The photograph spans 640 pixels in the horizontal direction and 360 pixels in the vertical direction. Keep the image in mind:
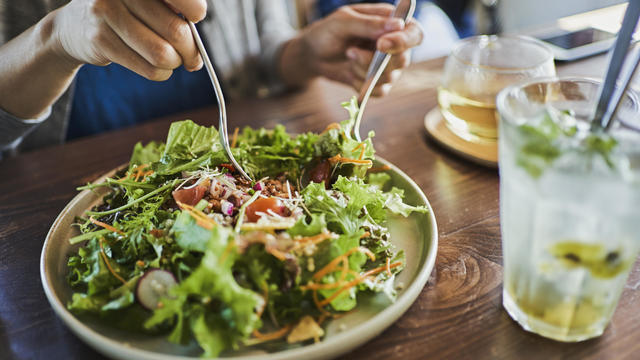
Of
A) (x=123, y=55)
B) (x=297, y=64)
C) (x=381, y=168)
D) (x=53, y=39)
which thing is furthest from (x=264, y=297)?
(x=297, y=64)

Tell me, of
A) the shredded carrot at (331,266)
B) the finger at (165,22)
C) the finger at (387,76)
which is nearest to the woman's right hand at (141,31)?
the finger at (165,22)

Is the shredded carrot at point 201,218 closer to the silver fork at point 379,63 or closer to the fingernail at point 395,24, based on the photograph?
the silver fork at point 379,63

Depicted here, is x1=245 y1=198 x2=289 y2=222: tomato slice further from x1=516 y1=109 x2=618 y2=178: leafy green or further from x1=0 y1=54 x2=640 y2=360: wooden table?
x1=516 y1=109 x2=618 y2=178: leafy green

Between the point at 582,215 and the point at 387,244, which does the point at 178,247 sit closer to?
the point at 387,244

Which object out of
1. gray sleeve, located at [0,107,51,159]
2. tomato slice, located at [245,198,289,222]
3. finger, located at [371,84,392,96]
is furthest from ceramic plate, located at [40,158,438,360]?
finger, located at [371,84,392,96]

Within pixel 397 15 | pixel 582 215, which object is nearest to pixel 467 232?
pixel 582 215

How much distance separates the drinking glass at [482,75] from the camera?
150cm

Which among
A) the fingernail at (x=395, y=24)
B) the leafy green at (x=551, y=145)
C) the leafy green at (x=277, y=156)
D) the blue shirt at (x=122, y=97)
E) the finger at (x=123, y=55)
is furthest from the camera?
the blue shirt at (x=122, y=97)

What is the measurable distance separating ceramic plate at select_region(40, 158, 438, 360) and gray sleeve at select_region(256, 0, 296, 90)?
1.48 m

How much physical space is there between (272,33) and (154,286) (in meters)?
2.03

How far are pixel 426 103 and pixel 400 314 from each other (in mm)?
1255

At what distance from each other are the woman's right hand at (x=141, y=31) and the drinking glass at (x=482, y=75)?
2.82 ft

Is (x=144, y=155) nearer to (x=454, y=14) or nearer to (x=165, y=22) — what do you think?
(x=165, y=22)

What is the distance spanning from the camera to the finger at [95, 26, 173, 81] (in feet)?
4.01
